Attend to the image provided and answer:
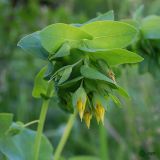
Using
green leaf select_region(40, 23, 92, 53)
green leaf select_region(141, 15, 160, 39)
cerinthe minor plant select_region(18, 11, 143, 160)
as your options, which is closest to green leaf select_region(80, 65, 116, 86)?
cerinthe minor plant select_region(18, 11, 143, 160)

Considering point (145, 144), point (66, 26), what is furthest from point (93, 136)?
point (66, 26)

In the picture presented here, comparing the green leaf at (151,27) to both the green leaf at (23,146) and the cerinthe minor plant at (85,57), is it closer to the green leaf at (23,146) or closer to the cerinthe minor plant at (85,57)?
the cerinthe minor plant at (85,57)

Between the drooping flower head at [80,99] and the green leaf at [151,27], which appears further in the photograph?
the green leaf at [151,27]

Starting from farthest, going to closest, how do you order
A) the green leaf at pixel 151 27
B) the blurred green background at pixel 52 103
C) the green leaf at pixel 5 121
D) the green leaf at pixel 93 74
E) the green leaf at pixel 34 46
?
the blurred green background at pixel 52 103 → the green leaf at pixel 151 27 → the green leaf at pixel 5 121 → the green leaf at pixel 34 46 → the green leaf at pixel 93 74

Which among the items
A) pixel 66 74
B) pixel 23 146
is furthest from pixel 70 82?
pixel 23 146

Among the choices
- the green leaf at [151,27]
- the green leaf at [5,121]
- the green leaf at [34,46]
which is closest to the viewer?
the green leaf at [34,46]

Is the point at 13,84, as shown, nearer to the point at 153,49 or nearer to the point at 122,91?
the point at 153,49

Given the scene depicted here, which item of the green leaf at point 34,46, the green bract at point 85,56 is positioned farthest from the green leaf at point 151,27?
the green leaf at point 34,46

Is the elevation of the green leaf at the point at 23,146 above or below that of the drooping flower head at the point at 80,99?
below

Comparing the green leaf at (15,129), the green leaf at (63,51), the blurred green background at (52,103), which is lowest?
the blurred green background at (52,103)
